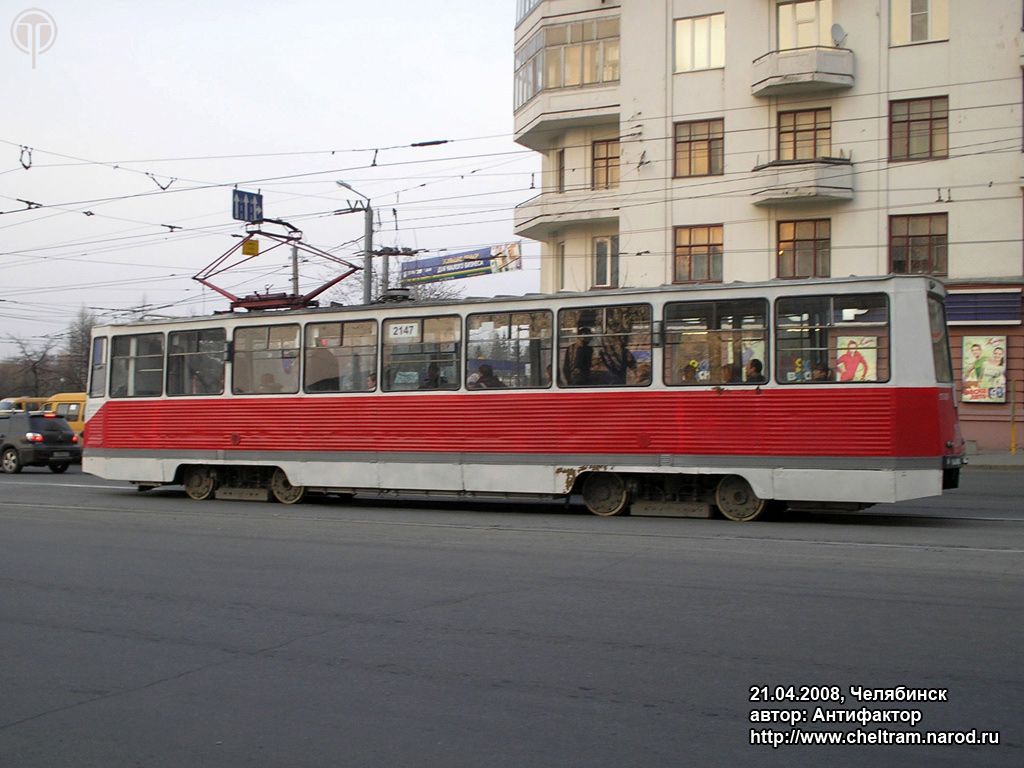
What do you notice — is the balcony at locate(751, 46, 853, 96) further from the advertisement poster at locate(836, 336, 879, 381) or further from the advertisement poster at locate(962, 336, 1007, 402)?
the advertisement poster at locate(836, 336, 879, 381)

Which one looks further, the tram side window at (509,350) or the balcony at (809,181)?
the balcony at (809,181)

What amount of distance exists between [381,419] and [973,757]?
42.3 feet

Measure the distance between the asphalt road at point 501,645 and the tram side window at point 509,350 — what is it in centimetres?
313

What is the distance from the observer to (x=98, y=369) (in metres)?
20.3

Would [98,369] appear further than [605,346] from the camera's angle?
Yes

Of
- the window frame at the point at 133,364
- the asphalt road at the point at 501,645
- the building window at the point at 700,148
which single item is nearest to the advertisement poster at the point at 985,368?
the building window at the point at 700,148

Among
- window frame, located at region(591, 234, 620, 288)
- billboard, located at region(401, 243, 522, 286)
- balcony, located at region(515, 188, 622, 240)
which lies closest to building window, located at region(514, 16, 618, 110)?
balcony, located at region(515, 188, 622, 240)

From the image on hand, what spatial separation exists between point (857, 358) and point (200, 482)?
37.6ft

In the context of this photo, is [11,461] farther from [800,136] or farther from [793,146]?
[800,136]

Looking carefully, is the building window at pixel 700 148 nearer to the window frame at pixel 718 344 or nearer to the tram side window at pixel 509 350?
the tram side window at pixel 509 350

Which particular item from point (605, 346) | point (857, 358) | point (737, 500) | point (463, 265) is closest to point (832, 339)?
point (857, 358)

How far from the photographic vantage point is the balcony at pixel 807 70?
105 ft

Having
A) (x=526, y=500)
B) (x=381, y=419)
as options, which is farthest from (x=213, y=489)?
(x=526, y=500)

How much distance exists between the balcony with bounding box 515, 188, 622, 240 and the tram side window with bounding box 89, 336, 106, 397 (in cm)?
Result: 1869
